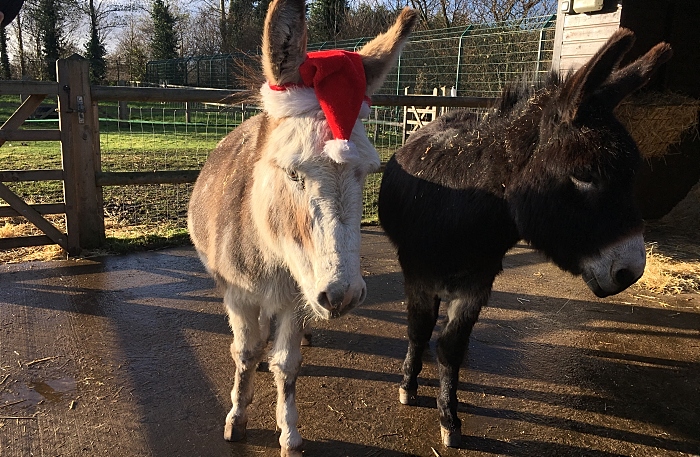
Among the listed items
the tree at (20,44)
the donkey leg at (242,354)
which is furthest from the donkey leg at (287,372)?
the tree at (20,44)

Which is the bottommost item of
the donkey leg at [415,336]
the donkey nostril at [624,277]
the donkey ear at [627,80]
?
the donkey leg at [415,336]

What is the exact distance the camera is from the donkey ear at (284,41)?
1882 millimetres

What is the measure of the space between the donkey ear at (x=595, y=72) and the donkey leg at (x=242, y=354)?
6.24 ft

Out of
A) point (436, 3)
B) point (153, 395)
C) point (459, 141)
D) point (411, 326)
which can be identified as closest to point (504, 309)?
point (411, 326)

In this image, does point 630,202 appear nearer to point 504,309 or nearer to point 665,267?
point 504,309

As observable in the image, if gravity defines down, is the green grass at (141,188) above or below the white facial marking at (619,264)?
below

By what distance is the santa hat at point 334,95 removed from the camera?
1.88m

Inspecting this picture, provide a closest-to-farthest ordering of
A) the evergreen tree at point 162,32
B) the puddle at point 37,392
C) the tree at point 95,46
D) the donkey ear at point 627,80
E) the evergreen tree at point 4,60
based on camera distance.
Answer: the donkey ear at point 627,80
the puddle at point 37,392
the evergreen tree at point 4,60
the tree at point 95,46
the evergreen tree at point 162,32

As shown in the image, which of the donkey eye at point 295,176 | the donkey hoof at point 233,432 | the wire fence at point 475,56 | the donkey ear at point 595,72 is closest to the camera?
the donkey eye at point 295,176

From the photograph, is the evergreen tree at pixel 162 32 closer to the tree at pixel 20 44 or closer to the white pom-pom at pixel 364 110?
the tree at pixel 20 44

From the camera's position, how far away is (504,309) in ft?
15.1

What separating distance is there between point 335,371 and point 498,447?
1.19 metres

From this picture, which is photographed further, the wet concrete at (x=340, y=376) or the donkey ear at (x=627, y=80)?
the wet concrete at (x=340, y=376)

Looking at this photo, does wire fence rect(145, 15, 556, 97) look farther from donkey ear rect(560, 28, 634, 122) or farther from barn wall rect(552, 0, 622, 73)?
donkey ear rect(560, 28, 634, 122)
